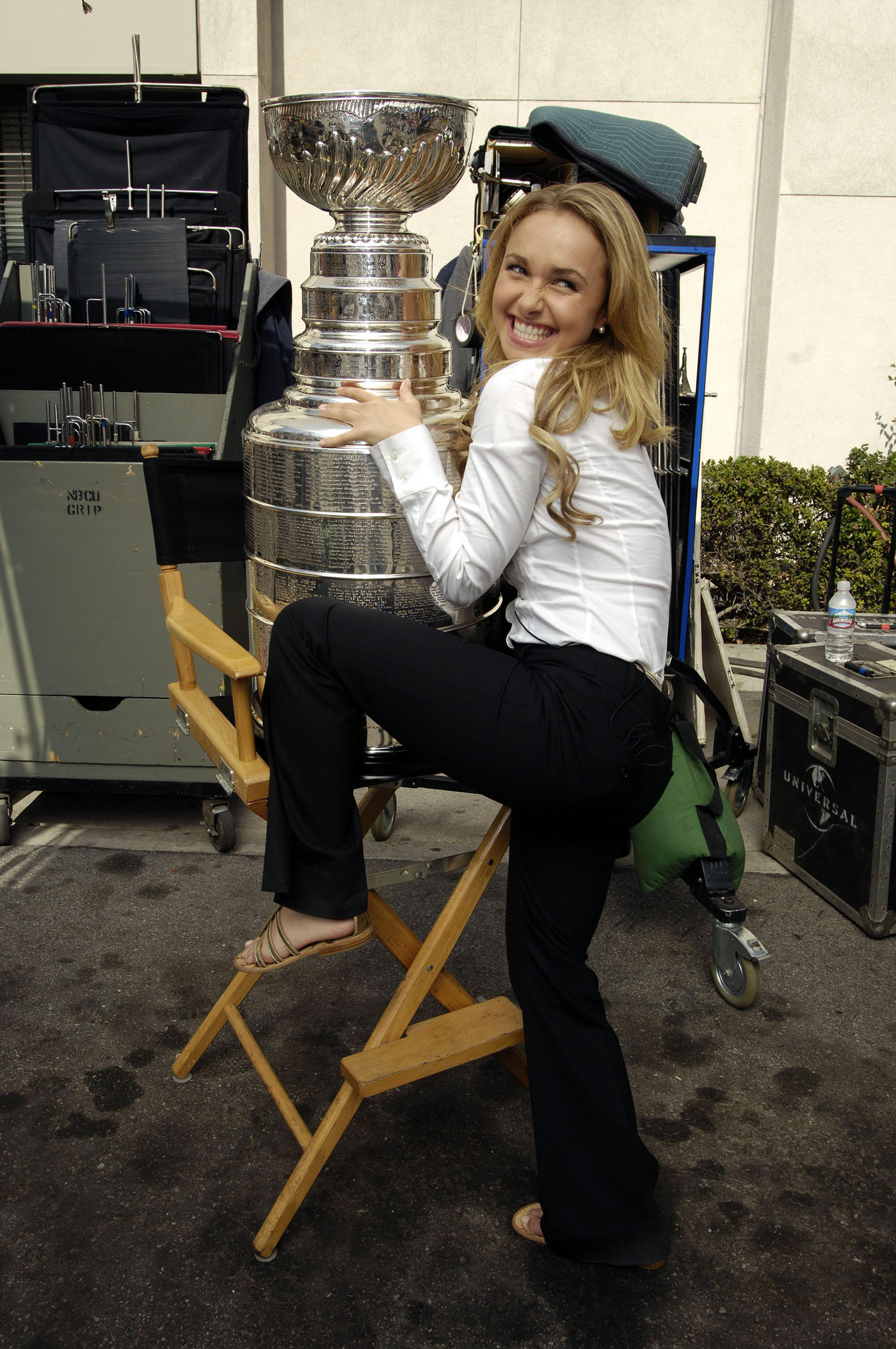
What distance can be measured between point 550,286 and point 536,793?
88 centimetres

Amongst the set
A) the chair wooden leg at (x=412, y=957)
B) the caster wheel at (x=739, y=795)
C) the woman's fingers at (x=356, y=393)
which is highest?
the woman's fingers at (x=356, y=393)

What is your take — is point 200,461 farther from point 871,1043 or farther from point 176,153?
point 176,153

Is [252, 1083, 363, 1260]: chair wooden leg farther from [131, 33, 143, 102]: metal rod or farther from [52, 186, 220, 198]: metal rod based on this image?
[131, 33, 143, 102]: metal rod

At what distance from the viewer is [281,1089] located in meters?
2.33

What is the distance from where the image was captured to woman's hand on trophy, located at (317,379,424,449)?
6.03 feet

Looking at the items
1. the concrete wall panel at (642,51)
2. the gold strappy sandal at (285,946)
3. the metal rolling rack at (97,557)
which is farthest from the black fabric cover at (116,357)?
the concrete wall panel at (642,51)

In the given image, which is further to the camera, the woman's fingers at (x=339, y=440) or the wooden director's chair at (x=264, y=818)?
the wooden director's chair at (x=264, y=818)

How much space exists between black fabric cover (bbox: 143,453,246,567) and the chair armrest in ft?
0.36

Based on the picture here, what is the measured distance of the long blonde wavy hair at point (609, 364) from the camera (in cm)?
181

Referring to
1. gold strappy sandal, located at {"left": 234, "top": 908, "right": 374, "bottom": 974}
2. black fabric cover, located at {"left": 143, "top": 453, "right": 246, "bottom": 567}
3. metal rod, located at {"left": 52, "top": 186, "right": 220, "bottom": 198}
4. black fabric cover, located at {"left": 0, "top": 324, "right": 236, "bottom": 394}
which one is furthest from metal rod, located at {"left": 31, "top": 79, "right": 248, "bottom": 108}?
gold strappy sandal, located at {"left": 234, "top": 908, "right": 374, "bottom": 974}

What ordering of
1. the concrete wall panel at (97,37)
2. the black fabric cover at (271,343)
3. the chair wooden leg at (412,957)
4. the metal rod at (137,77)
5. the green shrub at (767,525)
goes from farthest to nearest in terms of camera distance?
the concrete wall panel at (97,37) < the green shrub at (767,525) < the metal rod at (137,77) < the black fabric cover at (271,343) < the chair wooden leg at (412,957)

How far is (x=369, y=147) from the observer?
1964 mm

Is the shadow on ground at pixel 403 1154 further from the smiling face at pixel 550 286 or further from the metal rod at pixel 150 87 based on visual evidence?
the metal rod at pixel 150 87

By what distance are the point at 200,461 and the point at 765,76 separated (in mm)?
5900
